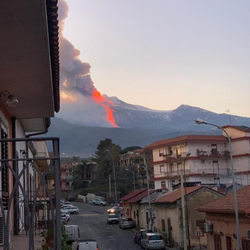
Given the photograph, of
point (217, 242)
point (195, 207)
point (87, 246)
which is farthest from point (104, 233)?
point (217, 242)

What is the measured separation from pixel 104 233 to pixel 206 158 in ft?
84.8

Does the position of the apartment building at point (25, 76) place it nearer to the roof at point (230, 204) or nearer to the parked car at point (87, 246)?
the roof at point (230, 204)

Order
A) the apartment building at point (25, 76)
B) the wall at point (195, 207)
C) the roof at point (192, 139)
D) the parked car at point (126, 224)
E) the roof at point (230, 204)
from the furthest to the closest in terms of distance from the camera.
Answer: the roof at point (192, 139), the parked car at point (126, 224), the wall at point (195, 207), the roof at point (230, 204), the apartment building at point (25, 76)

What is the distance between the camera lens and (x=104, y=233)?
1972 inches

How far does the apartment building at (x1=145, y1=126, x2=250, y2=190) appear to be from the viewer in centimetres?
6906

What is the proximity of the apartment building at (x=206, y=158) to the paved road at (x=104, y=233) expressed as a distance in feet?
41.3

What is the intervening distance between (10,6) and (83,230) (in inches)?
1917

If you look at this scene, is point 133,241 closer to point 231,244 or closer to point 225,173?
point 231,244

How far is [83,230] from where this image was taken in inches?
2076

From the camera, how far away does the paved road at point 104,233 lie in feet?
132

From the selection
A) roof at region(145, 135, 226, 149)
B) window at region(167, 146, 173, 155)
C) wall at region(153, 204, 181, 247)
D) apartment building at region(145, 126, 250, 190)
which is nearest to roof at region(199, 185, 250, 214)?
wall at region(153, 204, 181, 247)

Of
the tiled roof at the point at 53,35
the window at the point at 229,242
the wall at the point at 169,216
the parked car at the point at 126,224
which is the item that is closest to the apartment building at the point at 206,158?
the parked car at the point at 126,224

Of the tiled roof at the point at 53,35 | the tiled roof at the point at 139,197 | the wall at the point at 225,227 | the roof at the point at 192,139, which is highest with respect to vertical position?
the roof at the point at 192,139

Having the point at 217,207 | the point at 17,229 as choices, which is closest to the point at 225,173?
the point at 217,207
